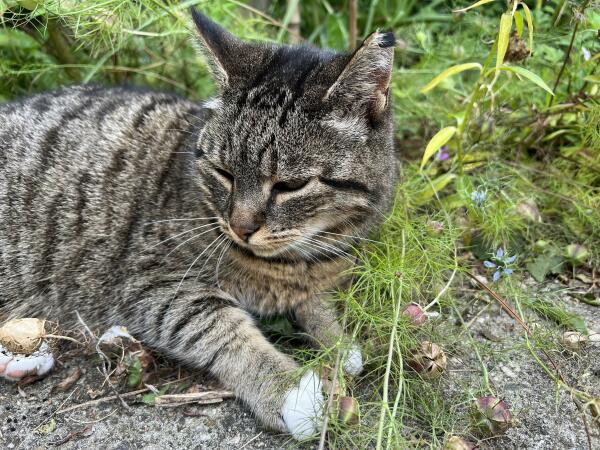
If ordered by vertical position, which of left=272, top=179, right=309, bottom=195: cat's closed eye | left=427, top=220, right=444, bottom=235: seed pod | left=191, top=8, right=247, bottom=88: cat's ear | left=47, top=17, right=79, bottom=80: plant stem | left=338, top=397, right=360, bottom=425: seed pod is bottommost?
left=338, top=397, right=360, bottom=425: seed pod

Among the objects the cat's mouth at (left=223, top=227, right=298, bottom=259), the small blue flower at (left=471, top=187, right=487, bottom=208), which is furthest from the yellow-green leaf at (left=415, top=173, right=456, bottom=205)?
the cat's mouth at (left=223, top=227, right=298, bottom=259)

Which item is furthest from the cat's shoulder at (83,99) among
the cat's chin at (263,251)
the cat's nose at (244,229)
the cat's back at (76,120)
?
the cat's nose at (244,229)

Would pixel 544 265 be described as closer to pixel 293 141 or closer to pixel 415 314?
pixel 415 314

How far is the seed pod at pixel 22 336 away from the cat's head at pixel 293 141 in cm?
75

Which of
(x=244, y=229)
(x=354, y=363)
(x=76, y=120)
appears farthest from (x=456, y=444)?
(x=76, y=120)

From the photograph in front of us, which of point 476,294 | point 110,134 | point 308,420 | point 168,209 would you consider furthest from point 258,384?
point 110,134

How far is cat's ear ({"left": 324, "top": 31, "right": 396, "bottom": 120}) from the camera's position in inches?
71.9

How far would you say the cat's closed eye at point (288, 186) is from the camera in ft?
6.44

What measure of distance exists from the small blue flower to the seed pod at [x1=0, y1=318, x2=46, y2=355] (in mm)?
1761

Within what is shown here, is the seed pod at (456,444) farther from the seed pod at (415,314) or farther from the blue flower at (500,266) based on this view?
the blue flower at (500,266)

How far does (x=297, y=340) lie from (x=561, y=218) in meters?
1.40

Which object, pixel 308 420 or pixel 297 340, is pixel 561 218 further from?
pixel 308 420

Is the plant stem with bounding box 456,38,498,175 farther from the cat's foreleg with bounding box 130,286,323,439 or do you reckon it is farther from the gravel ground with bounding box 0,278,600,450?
the cat's foreleg with bounding box 130,286,323,439

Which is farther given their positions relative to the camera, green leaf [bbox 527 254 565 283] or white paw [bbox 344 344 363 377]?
green leaf [bbox 527 254 565 283]
